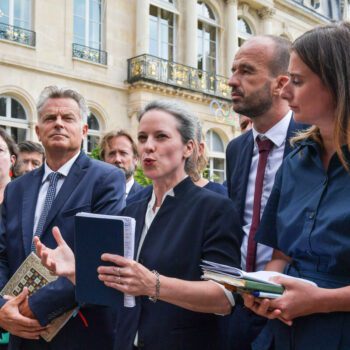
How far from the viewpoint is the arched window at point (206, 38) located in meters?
19.9

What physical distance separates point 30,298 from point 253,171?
139cm

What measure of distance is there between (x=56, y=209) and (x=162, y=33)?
16893mm

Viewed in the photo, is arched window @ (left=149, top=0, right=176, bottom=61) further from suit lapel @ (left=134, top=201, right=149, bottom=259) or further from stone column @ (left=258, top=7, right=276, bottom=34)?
suit lapel @ (left=134, top=201, right=149, bottom=259)

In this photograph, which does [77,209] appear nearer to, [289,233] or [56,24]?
[289,233]

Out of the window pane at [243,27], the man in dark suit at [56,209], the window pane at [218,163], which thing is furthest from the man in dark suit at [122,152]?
the window pane at [243,27]

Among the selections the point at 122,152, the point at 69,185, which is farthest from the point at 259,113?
the point at 122,152

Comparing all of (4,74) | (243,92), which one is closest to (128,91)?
(4,74)

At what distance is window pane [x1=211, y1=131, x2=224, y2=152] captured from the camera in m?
20.4

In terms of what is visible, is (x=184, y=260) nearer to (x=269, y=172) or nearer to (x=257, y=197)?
(x=257, y=197)

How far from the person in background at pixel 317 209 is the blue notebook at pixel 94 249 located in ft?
1.83

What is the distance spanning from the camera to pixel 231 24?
20234 mm

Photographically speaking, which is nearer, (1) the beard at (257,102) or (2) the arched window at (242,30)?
(1) the beard at (257,102)

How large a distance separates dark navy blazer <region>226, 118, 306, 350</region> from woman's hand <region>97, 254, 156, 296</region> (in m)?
0.59

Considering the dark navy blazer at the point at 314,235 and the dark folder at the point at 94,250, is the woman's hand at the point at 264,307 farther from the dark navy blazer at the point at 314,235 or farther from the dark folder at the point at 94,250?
the dark folder at the point at 94,250
